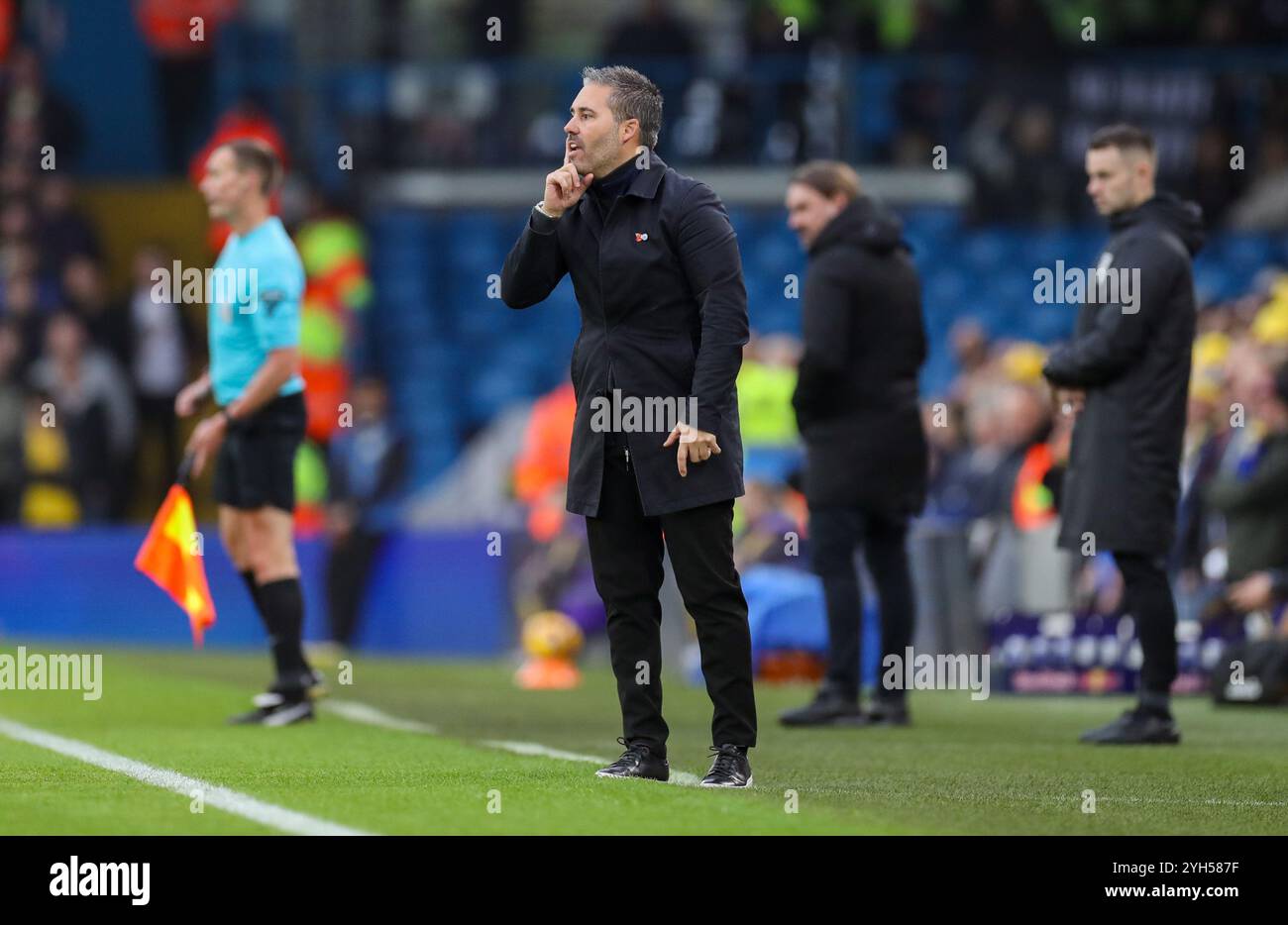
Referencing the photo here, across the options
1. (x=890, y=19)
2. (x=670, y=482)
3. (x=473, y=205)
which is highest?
(x=890, y=19)

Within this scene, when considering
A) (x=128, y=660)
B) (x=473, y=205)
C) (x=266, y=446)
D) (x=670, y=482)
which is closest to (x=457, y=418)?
(x=473, y=205)

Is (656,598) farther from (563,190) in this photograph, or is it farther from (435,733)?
(435,733)

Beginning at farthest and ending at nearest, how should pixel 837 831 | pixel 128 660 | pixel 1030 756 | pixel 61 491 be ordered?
pixel 61 491 < pixel 128 660 < pixel 1030 756 < pixel 837 831

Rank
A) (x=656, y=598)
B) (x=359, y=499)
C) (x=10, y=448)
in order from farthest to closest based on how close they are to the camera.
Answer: (x=10, y=448)
(x=359, y=499)
(x=656, y=598)

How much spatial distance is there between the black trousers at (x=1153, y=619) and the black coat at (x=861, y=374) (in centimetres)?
134

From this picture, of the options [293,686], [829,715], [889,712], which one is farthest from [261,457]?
[889,712]

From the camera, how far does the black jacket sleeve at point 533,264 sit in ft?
26.1

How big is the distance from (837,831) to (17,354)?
15552 mm

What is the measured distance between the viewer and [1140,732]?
1012 cm

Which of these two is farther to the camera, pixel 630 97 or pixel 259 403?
pixel 259 403

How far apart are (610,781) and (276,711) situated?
323 cm

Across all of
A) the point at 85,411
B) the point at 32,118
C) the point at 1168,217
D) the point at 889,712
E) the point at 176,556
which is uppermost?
the point at 32,118
